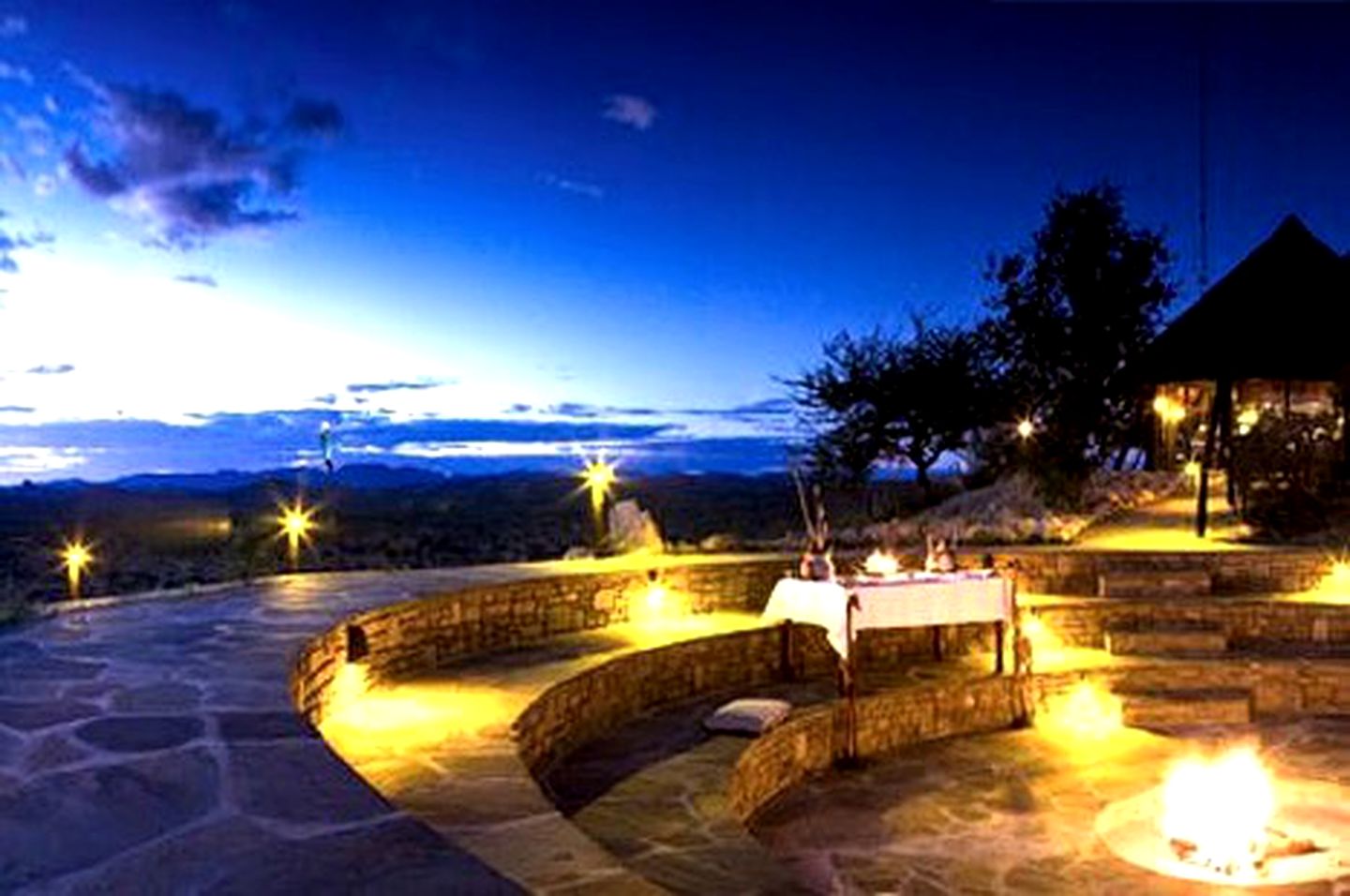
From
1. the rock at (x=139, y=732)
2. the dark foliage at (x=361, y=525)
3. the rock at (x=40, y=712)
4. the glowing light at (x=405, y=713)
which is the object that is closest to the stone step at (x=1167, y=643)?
the dark foliage at (x=361, y=525)

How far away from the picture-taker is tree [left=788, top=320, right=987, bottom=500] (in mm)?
30625

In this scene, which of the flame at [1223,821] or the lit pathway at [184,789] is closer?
the lit pathway at [184,789]

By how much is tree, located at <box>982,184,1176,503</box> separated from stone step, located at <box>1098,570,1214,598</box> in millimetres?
19845

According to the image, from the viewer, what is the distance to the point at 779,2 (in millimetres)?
17594

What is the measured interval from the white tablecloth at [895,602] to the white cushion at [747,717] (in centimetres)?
73

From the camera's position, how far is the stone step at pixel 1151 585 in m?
13.1

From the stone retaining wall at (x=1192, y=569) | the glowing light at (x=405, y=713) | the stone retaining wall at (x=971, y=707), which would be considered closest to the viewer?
the glowing light at (x=405, y=713)

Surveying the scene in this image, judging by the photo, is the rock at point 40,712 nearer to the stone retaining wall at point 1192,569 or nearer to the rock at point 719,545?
the stone retaining wall at point 1192,569

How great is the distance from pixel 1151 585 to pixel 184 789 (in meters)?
11.4

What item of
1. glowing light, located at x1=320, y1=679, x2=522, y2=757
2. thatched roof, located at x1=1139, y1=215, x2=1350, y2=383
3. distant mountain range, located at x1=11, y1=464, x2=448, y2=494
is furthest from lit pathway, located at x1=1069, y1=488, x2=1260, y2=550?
distant mountain range, located at x1=11, y1=464, x2=448, y2=494

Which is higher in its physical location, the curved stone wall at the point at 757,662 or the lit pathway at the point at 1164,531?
the lit pathway at the point at 1164,531

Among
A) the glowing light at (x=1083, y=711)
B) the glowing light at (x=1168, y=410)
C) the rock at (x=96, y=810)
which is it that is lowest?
the glowing light at (x=1083, y=711)

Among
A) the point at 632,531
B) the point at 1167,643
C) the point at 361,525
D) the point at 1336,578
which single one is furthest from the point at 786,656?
the point at 361,525

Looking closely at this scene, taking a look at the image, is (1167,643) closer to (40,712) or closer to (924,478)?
(40,712)
